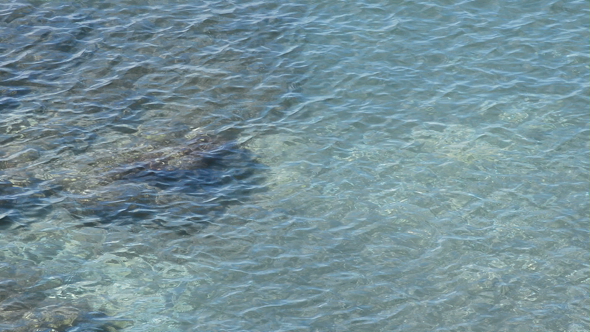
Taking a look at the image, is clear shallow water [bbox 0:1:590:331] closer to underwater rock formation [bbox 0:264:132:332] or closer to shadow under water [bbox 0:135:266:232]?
shadow under water [bbox 0:135:266:232]

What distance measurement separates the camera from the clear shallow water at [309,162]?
704 inches

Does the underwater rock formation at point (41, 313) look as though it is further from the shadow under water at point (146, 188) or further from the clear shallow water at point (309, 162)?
the shadow under water at point (146, 188)

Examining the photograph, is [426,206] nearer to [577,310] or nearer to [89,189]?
[577,310]

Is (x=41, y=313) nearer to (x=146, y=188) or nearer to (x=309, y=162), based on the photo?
(x=146, y=188)

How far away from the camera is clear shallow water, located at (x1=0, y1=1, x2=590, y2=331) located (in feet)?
58.7

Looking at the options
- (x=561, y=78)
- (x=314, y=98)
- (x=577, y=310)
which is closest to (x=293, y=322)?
(x=577, y=310)

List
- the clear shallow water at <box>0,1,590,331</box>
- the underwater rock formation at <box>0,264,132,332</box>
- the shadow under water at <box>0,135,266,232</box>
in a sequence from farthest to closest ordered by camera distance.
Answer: the shadow under water at <box>0,135,266,232</box>
the clear shallow water at <box>0,1,590,331</box>
the underwater rock formation at <box>0,264,132,332</box>

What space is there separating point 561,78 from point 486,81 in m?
2.76

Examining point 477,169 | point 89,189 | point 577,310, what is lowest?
point 577,310

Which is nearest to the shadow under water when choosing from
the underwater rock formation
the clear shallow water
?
the clear shallow water

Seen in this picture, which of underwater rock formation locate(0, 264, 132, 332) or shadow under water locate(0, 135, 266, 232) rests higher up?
shadow under water locate(0, 135, 266, 232)

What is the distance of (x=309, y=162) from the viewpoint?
22.6 m

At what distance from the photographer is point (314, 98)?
84.2 ft

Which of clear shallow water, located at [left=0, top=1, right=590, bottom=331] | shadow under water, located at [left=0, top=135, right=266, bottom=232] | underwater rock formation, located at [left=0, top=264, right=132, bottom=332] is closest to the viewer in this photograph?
underwater rock formation, located at [left=0, top=264, right=132, bottom=332]
